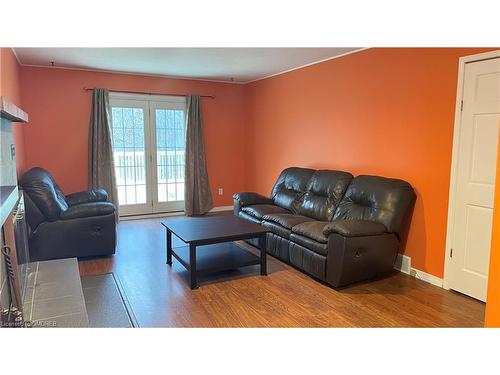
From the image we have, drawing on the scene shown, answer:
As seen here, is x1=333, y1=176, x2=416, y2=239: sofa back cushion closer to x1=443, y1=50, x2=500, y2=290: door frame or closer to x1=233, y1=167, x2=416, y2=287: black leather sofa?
x1=233, y1=167, x2=416, y2=287: black leather sofa

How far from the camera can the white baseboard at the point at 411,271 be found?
3341mm

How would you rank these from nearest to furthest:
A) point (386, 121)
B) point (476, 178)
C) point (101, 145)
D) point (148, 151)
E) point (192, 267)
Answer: point (476, 178) < point (192, 267) < point (386, 121) < point (101, 145) < point (148, 151)

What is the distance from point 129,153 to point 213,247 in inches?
110

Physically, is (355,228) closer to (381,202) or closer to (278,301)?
(381,202)

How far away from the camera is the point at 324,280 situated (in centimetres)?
329

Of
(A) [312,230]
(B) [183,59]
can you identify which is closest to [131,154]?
(B) [183,59]

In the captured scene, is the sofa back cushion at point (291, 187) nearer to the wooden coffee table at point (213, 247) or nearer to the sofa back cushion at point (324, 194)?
the sofa back cushion at point (324, 194)

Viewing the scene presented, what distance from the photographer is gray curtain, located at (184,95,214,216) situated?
6215mm

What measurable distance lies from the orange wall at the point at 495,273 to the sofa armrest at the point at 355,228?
1.66m

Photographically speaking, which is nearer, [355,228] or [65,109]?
[355,228]

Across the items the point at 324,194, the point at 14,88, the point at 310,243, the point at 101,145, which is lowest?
the point at 310,243

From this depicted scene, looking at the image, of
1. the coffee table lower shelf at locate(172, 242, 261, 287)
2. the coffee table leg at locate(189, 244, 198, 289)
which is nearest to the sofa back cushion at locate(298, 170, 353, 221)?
the coffee table lower shelf at locate(172, 242, 261, 287)

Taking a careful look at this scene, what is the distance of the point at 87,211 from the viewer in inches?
153
